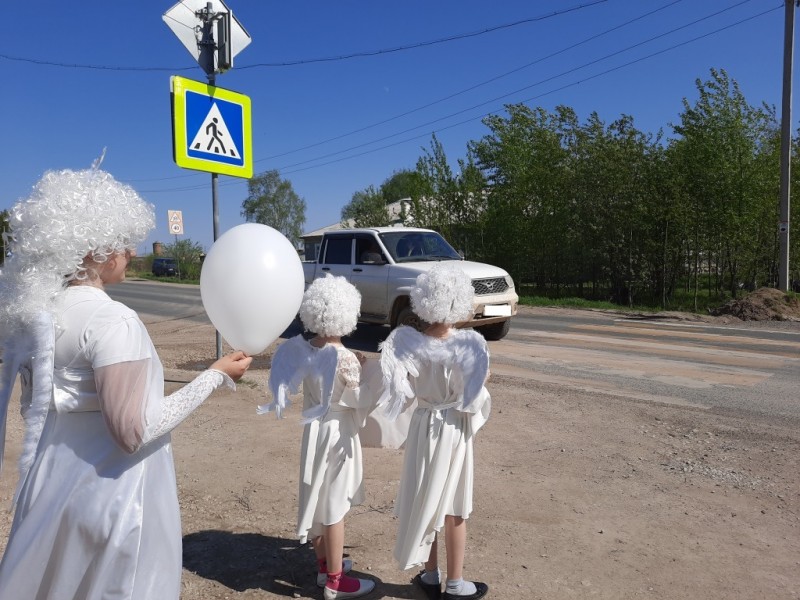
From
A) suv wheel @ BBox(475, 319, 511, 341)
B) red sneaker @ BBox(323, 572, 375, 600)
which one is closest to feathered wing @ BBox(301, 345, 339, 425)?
red sneaker @ BBox(323, 572, 375, 600)

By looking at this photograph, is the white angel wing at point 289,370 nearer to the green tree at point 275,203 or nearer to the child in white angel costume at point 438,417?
the child in white angel costume at point 438,417

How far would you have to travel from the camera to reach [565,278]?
2431 cm

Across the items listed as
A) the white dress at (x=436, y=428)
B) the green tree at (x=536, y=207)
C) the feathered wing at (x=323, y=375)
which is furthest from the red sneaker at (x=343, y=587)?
the green tree at (x=536, y=207)

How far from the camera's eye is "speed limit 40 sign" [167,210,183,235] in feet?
96.7

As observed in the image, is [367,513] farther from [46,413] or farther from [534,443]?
[46,413]

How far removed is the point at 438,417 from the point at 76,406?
1680 millimetres

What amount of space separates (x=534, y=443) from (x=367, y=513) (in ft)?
6.31

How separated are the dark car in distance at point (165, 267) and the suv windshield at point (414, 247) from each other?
35834 millimetres

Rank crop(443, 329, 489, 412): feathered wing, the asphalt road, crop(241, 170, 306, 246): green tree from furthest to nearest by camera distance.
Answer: crop(241, 170, 306, 246): green tree < the asphalt road < crop(443, 329, 489, 412): feathered wing

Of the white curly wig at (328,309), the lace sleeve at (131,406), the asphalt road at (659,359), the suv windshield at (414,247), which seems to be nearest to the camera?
the lace sleeve at (131,406)

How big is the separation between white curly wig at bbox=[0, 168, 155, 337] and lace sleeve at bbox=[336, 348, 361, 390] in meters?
1.36

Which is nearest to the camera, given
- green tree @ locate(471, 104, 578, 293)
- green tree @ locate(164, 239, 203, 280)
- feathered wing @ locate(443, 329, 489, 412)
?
feathered wing @ locate(443, 329, 489, 412)

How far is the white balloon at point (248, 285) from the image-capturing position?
8.64 feet

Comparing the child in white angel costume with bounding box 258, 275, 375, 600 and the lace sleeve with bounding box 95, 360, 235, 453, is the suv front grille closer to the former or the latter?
the child in white angel costume with bounding box 258, 275, 375, 600
